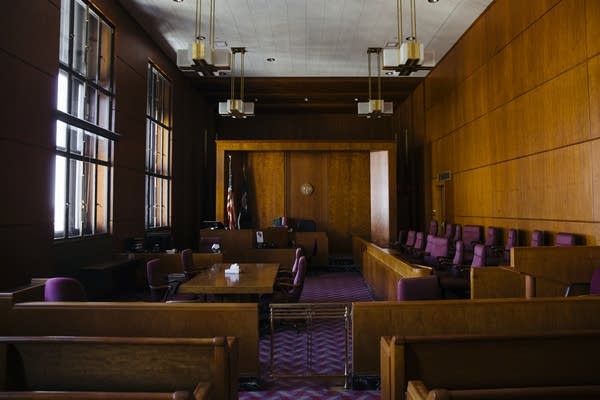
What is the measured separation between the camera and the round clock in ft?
42.4

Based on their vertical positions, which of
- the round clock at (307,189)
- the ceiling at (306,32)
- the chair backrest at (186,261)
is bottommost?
the chair backrest at (186,261)

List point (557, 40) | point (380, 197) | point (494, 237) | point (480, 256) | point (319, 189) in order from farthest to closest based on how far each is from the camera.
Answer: point (319, 189), point (380, 197), point (494, 237), point (557, 40), point (480, 256)

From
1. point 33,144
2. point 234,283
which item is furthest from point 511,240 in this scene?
point 33,144

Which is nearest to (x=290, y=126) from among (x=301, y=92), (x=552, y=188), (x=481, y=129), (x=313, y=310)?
(x=301, y=92)

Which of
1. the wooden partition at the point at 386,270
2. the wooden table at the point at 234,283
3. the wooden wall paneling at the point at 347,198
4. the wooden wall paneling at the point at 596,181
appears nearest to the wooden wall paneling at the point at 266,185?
the wooden wall paneling at the point at 347,198

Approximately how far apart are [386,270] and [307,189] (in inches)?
286

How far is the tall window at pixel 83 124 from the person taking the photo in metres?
5.61

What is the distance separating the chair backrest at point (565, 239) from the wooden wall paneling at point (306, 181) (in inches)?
313

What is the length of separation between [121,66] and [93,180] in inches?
85.0

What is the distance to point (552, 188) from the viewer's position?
5.79 metres

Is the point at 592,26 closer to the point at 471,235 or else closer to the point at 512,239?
→ the point at 512,239

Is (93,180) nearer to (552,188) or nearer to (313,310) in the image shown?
(313,310)

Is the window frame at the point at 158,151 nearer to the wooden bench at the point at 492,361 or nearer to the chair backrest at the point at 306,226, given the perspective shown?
the chair backrest at the point at 306,226

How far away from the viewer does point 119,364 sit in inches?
89.7
